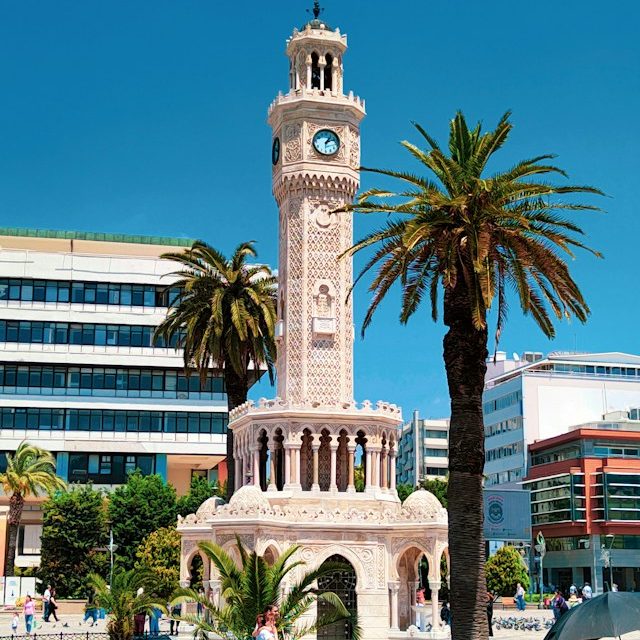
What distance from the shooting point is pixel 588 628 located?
20.2 metres

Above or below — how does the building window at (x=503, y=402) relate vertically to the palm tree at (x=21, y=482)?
above

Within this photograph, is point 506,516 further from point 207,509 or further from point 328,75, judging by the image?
point 328,75

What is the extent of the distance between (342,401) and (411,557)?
765 centimetres

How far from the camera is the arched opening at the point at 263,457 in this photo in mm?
49688

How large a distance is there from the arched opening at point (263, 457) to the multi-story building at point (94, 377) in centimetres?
3733

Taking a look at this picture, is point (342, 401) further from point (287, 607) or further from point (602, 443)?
point (602, 443)

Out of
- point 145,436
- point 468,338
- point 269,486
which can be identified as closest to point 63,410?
point 145,436

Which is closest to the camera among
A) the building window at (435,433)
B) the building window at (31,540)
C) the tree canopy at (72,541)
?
the tree canopy at (72,541)

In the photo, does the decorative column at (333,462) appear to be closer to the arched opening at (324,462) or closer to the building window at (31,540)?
the arched opening at (324,462)

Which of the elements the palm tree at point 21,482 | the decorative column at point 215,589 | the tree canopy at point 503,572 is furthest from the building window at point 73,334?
the decorative column at point 215,589

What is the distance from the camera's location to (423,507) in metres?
47.7

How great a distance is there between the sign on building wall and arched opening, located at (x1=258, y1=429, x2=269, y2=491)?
134ft

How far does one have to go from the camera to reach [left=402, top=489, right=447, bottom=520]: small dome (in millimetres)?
47375

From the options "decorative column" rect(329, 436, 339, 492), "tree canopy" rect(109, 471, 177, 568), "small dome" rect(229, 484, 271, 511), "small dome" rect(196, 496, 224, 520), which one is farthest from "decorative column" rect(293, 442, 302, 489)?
"tree canopy" rect(109, 471, 177, 568)
